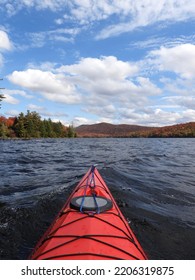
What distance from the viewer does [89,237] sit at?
405cm

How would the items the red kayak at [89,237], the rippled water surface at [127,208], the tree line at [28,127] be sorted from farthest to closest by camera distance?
the tree line at [28,127]
the rippled water surface at [127,208]
the red kayak at [89,237]

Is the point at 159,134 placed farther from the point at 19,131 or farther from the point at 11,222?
the point at 11,222

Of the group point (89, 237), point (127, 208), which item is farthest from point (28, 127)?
point (89, 237)

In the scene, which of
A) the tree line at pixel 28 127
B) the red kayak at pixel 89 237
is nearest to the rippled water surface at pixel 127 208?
the red kayak at pixel 89 237

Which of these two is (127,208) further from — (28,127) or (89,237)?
(28,127)

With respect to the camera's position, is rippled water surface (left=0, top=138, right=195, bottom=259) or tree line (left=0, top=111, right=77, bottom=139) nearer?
rippled water surface (left=0, top=138, right=195, bottom=259)

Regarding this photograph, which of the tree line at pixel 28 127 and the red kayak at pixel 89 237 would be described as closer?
the red kayak at pixel 89 237

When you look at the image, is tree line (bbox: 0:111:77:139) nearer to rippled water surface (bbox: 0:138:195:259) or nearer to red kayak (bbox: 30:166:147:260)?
rippled water surface (bbox: 0:138:195:259)

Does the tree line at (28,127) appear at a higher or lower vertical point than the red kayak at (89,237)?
higher

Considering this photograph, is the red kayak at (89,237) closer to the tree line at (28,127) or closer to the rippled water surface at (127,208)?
the rippled water surface at (127,208)

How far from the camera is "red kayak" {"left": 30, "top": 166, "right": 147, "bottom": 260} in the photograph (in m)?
3.71

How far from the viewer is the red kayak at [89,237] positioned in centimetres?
371

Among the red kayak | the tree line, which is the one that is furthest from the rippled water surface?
the tree line

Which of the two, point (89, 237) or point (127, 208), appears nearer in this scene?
point (89, 237)
